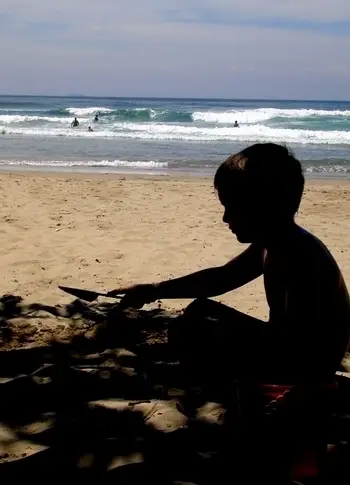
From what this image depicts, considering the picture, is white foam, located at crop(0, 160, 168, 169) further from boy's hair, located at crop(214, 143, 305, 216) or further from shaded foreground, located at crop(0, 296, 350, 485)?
boy's hair, located at crop(214, 143, 305, 216)

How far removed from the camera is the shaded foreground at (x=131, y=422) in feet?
7.61

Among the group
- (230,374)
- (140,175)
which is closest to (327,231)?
(230,374)

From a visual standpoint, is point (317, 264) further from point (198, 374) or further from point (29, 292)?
point (29, 292)

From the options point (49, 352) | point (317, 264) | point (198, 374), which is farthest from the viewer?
point (49, 352)

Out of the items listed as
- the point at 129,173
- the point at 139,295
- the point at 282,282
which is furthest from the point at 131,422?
the point at 129,173

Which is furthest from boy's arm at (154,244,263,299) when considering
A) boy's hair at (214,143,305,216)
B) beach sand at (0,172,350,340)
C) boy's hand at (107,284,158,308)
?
beach sand at (0,172,350,340)

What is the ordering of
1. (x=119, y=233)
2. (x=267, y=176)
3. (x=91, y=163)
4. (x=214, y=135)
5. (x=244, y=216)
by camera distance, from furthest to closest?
(x=214, y=135) < (x=91, y=163) < (x=119, y=233) < (x=244, y=216) < (x=267, y=176)

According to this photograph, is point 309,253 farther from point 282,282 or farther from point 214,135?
point 214,135

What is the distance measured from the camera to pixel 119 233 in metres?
7.34

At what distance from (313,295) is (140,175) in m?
11.8

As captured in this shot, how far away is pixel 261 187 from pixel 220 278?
2.56 feet

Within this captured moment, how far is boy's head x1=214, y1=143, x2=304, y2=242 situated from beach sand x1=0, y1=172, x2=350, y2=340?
2.65m

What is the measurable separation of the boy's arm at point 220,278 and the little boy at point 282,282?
10.0 inches

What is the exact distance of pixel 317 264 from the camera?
2.15m
